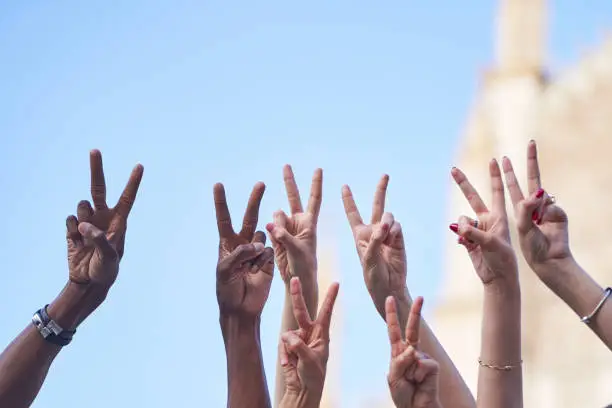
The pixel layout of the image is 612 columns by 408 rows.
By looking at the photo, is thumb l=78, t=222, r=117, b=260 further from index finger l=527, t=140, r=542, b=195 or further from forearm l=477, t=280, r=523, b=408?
index finger l=527, t=140, r=542, b=195

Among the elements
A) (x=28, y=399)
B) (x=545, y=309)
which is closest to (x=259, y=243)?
(x=28, y=399)

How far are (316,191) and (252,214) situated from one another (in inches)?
15.8

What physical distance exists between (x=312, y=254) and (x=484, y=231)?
61cm

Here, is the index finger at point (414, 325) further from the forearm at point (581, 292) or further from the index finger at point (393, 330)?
the forearm at point (581, 292)

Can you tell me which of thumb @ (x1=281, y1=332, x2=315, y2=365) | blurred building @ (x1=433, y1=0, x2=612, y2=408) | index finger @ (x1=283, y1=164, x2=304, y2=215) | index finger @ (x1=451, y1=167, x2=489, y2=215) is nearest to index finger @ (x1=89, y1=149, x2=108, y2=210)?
index finger @ (x1=283, y1=164, x2=304, y2=215)

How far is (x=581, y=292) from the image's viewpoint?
4035mm

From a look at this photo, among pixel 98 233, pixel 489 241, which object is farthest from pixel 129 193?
pixel 489 241

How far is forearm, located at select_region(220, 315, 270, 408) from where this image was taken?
3.89m

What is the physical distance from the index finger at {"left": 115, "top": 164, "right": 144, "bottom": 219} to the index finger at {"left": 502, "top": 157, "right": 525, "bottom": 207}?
116 centimetres

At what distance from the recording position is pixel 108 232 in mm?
4340

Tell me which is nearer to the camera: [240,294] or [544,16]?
[240,294]

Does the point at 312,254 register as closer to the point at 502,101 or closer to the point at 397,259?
the point at 397,259

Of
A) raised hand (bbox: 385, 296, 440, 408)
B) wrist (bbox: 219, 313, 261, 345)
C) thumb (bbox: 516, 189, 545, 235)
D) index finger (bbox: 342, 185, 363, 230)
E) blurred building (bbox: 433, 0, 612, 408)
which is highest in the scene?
blurred building (bbox: 433, 0, 612, 408)

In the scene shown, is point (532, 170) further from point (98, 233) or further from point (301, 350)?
point (98, 233)
